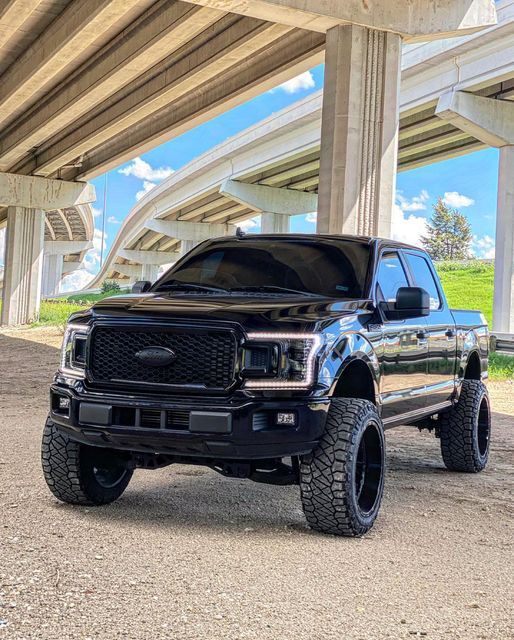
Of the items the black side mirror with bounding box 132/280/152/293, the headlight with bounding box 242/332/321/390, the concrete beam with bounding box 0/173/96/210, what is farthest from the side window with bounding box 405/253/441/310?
the concrete beam with bounding box 0/173/96/210

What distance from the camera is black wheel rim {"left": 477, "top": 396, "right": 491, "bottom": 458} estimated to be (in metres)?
8.69

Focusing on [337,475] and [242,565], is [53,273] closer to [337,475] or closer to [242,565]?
[337,475]

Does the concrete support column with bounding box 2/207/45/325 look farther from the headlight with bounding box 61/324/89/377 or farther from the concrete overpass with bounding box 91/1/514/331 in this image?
the headlight with bounding box 61/324/89/377

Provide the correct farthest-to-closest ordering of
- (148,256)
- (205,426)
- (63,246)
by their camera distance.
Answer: (148,256) < (63,246) < (205,426)

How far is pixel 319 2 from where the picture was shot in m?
16.4

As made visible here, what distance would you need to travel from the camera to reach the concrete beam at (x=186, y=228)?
66188mm

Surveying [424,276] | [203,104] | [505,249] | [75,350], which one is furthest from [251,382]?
[505,249]

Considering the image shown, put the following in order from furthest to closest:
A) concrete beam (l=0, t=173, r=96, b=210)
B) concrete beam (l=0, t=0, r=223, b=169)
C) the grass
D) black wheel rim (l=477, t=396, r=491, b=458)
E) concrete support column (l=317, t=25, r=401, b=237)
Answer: the grass → concrete beam (l=0, t=173, r=96, b=210) → concrete beam (l=0, t=0, r=223, b=169) → concrete support column (l=317, t=25, r=401, b=237) → black wheel rim (l=477, t=396, r=491, b=458)

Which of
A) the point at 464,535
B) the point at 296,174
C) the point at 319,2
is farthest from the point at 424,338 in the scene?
the point at 296,174

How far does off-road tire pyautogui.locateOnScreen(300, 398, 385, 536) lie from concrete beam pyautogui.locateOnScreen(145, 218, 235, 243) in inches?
2373

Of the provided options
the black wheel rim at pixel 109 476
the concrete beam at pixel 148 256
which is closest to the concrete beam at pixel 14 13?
the black wheel rim at pixel 109 476

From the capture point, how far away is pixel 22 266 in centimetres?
4206

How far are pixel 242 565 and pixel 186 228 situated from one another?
6284 cm

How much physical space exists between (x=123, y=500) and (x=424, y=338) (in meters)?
2.72
